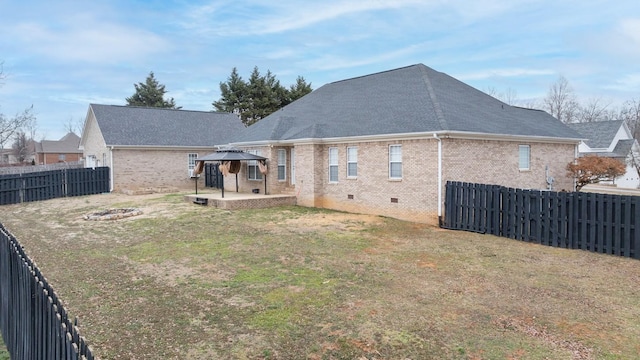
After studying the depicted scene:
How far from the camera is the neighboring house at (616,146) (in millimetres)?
41562

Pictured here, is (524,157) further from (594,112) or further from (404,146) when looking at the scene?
(594,112)

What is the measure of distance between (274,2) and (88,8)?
7.51 meters

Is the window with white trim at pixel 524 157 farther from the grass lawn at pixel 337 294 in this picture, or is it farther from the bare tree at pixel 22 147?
the bare tree at pixel 22 147

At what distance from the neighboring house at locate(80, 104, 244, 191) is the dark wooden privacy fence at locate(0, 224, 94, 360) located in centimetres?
2133

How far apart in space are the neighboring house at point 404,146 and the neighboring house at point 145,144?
27.5ft

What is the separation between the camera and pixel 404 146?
50.5 feet

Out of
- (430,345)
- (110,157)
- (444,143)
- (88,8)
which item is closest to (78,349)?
(430,345)

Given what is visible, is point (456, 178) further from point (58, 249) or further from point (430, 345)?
point (58, 249)

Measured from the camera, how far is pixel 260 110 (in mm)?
46188

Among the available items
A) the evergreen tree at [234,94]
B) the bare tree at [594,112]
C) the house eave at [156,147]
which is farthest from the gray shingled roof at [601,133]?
the house eave at [156,147]

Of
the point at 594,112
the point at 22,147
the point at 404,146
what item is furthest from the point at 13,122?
the point at 594,112

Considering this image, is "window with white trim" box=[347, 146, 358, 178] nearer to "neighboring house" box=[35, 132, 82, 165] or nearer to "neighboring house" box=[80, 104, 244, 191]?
"neighboring house" box=[80, 104, 244, 191]

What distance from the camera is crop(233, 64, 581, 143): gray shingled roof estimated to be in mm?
15669

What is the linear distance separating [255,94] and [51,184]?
2605 cm
